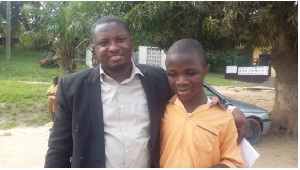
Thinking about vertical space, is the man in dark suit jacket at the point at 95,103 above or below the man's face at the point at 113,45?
below

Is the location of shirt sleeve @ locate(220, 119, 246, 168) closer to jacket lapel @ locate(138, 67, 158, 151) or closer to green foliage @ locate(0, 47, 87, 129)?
jacket lapel @ locate(138, 67, 158, 151)

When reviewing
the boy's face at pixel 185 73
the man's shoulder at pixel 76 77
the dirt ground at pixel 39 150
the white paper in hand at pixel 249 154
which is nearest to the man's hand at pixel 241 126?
the white paper in hand at pixel 249 154

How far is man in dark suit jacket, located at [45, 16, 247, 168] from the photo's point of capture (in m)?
1.45

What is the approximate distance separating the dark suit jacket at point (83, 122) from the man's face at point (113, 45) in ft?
0.29

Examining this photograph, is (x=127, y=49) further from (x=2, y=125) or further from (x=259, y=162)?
(x=2, y=125)

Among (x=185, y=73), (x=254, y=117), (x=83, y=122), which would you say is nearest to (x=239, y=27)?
(x=254, y=117)

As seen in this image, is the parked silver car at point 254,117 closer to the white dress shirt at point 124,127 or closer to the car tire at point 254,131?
the car tire at point 254,131

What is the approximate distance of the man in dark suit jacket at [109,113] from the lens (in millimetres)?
1454

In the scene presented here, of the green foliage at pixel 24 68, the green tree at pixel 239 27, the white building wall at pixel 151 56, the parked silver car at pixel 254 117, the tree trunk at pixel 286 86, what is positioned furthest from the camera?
the white building wall at pixel 151 56

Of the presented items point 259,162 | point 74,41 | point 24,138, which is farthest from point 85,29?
point 259,162

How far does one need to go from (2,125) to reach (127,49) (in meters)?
7.28

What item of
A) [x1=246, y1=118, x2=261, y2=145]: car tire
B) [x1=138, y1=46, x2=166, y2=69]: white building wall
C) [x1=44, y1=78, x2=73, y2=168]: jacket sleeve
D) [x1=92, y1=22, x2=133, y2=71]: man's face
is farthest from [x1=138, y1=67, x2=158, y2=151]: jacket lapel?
[x1=138, y1=46, x2=166, y2=69]: white building wall

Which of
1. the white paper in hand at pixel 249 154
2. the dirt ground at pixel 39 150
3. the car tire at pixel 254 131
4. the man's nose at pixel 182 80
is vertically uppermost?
the man's nose at pixel 182 80

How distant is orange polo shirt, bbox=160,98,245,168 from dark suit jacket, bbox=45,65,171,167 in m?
0.08
